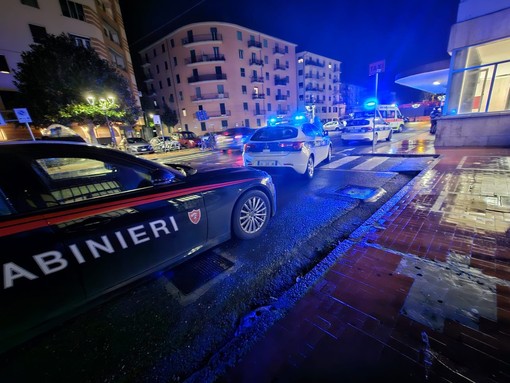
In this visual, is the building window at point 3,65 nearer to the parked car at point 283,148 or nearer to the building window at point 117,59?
the building window at point 117,59

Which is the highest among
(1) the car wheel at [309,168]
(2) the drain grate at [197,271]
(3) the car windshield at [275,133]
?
(3) the car windshield at [275,133]

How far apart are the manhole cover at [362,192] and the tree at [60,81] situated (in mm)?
19509

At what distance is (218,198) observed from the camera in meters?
2.87

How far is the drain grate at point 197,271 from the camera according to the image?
8.39 feet

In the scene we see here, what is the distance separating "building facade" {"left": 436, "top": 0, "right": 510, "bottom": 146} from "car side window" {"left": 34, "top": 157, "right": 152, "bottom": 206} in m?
13.0

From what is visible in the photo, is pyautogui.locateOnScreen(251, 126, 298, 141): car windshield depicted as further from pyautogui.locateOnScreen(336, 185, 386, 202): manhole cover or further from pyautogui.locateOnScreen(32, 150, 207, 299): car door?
pyautogui.locateOnScreen(32, 150, 207, 299): car door

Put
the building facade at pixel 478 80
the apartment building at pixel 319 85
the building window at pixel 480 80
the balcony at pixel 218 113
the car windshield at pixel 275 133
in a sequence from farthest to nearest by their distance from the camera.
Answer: the apartment building at pixel 319 85 → the balcony at pixel 218 113 → the building window at pixel 480 80 → the building facade at pixel 478 80 → the car windshield at pixel 275 133

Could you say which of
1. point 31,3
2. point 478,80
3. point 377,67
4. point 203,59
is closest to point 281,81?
point 203,59

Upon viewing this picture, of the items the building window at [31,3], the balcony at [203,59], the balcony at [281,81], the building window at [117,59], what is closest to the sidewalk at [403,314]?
the building window at [31,3]

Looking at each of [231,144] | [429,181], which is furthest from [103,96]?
[429,181]

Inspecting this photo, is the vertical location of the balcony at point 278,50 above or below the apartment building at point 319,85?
above

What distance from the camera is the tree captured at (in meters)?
16.0

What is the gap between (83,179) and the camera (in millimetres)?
2865

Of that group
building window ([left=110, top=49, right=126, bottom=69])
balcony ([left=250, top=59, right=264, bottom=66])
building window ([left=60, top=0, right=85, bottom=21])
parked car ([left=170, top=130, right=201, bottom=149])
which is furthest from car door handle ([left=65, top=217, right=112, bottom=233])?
balcony ([left=250, top=59, right=264, bottom=66])
